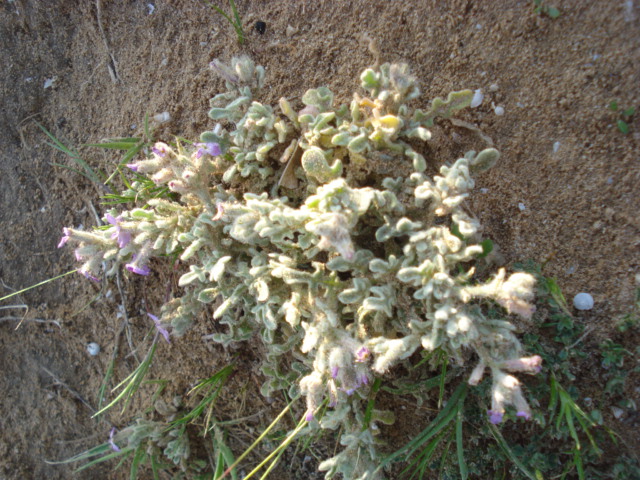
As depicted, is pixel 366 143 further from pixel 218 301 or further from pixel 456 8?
pixel 218 301

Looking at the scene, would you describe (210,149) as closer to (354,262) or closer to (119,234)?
(119,234)

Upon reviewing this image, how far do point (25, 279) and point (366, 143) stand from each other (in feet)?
8.13

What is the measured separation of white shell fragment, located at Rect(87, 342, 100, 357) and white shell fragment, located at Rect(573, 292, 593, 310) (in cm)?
268

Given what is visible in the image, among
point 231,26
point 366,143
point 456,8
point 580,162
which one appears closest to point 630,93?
point 580,162

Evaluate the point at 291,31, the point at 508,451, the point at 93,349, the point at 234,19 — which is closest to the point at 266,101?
the point at 291,31

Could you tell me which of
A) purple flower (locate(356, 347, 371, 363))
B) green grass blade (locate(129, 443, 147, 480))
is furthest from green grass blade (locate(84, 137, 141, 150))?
purple flower (locate(356, 347, 371, 363))

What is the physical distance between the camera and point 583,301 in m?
2.16

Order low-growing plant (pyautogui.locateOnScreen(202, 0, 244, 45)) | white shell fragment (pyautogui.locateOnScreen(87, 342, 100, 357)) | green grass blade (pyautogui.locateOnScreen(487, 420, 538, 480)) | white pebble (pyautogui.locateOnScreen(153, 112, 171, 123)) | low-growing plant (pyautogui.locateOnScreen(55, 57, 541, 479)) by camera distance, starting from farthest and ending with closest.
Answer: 1. white shell fragment (pyautogui.locateOnScreen(87, 342, 100, 357))
2. white pebble (pyautogui.locateOnScreen(153, 112, 171, 123))
3. low-growing plant (pyautogui.locateOnScreen(202, 0, 244, 45))
4. green grass blade (pyautogui.locateOnScreen(487, 420, 538, 480))
5. low-growing plant (pyautogui.locateOnScreen(55, 57, 541, 479))

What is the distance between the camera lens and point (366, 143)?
2.11 metres

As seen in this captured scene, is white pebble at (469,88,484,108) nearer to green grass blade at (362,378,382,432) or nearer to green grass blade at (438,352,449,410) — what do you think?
green grass blade at (438,352,449,410)

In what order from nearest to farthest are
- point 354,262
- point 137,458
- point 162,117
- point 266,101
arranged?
point 354,262 < point 266,101 < point 137,458 < point 162,117

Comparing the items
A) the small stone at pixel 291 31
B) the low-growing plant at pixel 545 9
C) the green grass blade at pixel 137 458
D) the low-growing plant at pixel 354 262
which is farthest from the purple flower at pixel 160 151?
the low-growing plant at pixel 545 9

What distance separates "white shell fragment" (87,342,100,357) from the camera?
10.3 feet

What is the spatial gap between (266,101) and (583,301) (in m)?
1.77
